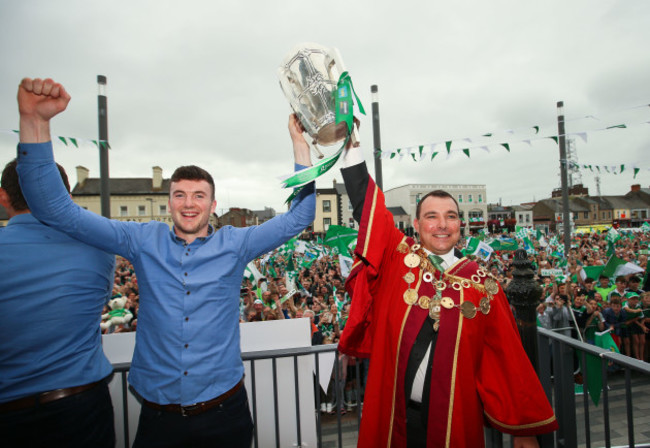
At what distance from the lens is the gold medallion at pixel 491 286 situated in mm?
2070

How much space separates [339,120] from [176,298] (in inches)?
49.7

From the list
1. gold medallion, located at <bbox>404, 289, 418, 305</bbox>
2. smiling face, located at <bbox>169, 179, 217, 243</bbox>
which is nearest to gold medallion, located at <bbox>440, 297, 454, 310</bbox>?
gold medallion, located at <bbox>404, 289, 418, 305</bbox>

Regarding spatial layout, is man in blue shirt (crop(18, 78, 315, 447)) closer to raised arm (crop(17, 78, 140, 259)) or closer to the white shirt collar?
raised arm (crop(17, 78, 140, 259))

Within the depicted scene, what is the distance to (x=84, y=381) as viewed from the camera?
1749 mm

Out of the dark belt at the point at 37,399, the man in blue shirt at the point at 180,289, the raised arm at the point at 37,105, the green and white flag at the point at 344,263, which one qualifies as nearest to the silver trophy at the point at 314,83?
the man in blue shirt at the point at 180,289

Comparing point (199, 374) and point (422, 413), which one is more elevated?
point (199, 374)

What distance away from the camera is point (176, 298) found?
1.88 meters

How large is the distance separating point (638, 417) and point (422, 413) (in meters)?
5.87

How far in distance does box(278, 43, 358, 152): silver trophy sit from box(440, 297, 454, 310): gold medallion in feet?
3.55

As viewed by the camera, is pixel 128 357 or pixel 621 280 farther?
pixel 621 280

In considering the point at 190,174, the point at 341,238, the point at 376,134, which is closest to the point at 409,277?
the point at 190,174

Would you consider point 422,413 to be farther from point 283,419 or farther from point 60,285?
point 60,285

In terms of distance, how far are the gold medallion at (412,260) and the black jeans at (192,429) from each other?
124cm

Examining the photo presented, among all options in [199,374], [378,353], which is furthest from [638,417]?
[199,374]
